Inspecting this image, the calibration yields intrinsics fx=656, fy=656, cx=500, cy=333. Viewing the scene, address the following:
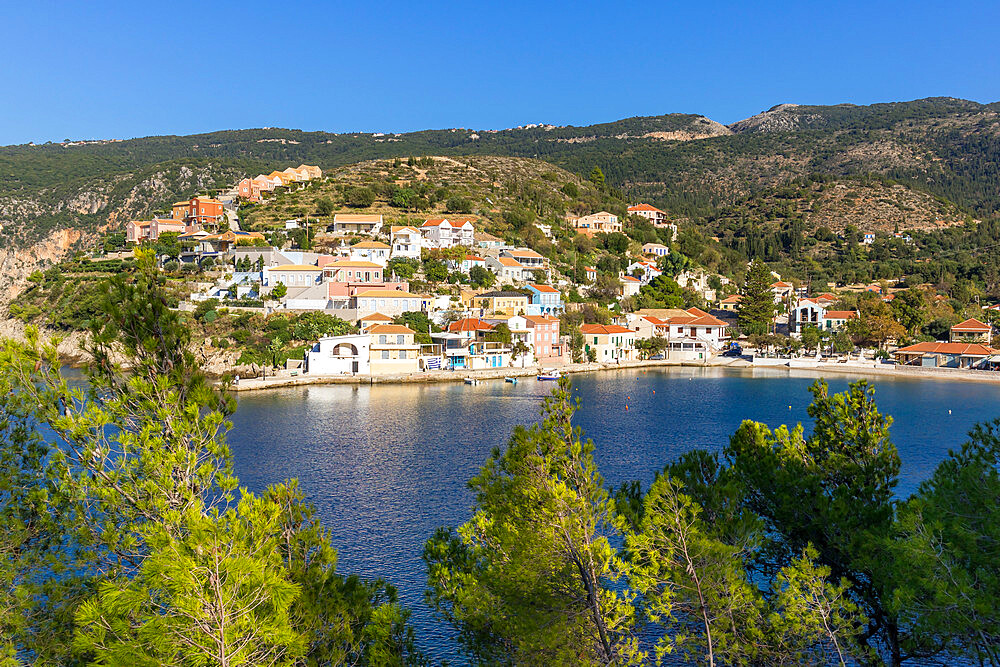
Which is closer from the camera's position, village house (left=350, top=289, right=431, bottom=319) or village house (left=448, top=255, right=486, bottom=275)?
village house (left=350, top=289, right=431, bottom=319)

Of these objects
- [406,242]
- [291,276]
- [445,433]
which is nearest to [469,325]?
[406,242]

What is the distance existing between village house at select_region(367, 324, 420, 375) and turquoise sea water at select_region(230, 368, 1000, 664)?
2866mm

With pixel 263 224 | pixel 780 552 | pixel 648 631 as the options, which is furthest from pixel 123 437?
pixel 263 224

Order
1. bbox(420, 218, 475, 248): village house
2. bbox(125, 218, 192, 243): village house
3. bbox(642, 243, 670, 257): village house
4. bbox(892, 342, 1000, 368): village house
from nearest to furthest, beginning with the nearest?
bbox(892, 342, 1000, 368): village house
bbox(420, 218, 475, 248): village house
bbox(125, 218, 192, 243): village house
bbox(642, 243, 670, 257): village house

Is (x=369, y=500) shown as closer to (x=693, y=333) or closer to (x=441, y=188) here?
(x=693, y=333)

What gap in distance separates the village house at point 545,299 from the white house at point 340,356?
14682mm

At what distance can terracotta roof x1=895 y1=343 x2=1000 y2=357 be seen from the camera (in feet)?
153

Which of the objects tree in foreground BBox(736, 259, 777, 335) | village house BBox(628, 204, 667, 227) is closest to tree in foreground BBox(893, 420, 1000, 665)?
tree in foreground BBox(736, 259, 777, 335)

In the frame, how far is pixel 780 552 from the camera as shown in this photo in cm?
911

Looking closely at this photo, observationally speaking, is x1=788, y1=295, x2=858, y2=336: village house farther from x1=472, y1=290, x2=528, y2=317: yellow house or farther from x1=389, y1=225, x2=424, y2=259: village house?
x1=389, y1=225, x2=424, y2=259: village house

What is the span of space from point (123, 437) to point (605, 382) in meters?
37.5

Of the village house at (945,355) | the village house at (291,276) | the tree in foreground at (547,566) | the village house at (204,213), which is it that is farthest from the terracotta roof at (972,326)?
the village house at (204,213)

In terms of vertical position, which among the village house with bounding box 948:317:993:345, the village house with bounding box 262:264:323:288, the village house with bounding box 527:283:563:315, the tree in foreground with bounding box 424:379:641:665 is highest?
the village house with bounding box 262:264:323:288

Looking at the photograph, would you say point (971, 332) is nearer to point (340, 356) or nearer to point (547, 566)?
point (340, 356)
